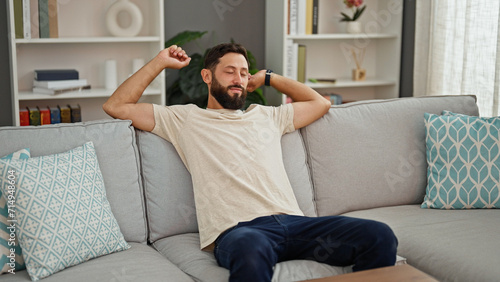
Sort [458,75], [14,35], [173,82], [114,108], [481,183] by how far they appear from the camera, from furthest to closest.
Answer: [173,82] → [458,75] → [14,35] → [481,183] → [114,108]

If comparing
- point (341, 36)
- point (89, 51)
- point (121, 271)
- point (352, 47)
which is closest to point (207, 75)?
point (121, 271)

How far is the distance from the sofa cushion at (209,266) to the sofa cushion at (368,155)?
545 mm

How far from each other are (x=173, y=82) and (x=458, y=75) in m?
1.83

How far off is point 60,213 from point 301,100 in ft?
3.76

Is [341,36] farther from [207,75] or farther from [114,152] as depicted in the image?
[114,152]

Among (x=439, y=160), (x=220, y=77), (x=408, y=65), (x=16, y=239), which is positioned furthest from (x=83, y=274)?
(x=408, y=65)

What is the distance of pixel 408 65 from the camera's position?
4.24 metres

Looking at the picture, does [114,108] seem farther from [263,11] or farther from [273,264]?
[263,11]

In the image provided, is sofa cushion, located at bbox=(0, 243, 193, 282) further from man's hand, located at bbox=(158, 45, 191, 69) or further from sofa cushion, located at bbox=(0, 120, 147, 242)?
man's hand, located at bbox=(158, 45, 191, 69)

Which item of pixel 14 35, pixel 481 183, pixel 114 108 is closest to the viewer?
pixel 114 108

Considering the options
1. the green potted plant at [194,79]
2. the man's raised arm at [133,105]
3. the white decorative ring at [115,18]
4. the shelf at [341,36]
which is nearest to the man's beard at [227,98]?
the man's raised arm at [133,105]

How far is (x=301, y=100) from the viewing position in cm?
257

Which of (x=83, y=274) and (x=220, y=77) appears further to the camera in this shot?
(x=220, y=77)

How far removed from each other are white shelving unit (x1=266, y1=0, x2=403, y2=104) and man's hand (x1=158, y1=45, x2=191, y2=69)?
1.63 m
